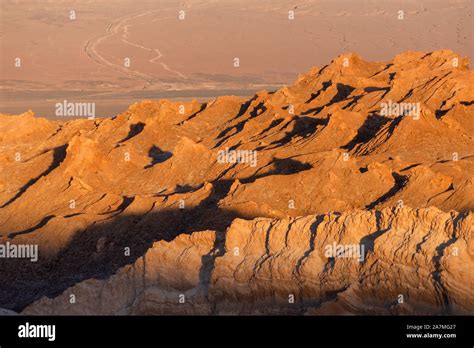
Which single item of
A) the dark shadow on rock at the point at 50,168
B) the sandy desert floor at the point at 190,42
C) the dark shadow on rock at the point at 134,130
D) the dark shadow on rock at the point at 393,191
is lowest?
the dark shadow on rock at the point at 393,191

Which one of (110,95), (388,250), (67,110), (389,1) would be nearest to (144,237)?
(388,250)

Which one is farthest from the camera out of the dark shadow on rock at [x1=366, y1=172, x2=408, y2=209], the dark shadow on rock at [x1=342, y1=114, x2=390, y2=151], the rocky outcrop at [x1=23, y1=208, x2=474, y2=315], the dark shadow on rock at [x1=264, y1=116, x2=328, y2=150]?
the dark shadow on rock at [x1=264, y1=116, x2=328, y2=150]

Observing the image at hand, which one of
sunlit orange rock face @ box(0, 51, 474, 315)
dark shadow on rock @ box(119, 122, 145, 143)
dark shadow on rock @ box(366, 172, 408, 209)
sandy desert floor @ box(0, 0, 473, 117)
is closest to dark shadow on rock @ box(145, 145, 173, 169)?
sunlit orange rock face @ box(0, 51, 474, 315)

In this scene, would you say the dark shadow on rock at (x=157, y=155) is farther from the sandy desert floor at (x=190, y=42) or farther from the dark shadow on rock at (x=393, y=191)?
the sandy desert floor at (x=190, y=42)

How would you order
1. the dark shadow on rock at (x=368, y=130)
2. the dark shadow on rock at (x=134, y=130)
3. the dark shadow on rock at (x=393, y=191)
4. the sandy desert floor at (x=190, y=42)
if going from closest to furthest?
the dark shadow on rock at (x=393, y=191)
the dark shadow on rock at (x=368, y=130)
the dark shadow on rock at (x=134, y=130)
the sandy desert floor at (x=190, y=42)

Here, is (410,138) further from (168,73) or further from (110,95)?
(168,73)

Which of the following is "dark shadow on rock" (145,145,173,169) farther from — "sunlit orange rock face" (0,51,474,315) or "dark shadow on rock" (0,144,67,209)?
"dark shadow on rock" (0,144,67,209)

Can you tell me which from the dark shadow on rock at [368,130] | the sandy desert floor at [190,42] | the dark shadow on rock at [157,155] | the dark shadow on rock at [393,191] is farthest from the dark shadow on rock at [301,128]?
the sandy desert floor at [190,42]
